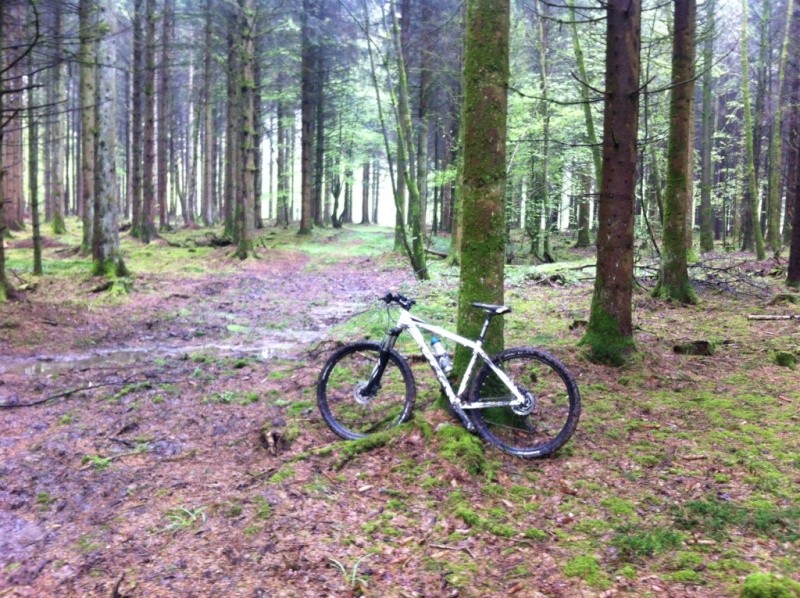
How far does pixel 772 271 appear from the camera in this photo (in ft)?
47.0

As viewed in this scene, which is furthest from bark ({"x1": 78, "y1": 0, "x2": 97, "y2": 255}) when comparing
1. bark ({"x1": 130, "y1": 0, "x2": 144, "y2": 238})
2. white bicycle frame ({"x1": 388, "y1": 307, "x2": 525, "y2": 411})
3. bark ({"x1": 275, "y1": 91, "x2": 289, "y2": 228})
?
Result: bark ({"x1": 275, "y1": 91, "x2": 289, "y2": 228})

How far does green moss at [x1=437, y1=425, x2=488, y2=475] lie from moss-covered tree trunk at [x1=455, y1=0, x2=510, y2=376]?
0.74 meters

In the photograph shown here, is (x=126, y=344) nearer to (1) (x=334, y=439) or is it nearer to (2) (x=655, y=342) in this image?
(1) (x=334, y=439)

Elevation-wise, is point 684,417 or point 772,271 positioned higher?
point 772,271

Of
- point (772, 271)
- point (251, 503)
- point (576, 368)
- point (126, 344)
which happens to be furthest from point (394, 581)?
point (772, 271)

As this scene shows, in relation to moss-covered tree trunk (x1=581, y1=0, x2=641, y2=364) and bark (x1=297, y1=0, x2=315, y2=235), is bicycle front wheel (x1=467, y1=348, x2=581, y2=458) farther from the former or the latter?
bark (x1=297, y1=0, x2=315, y2=235)

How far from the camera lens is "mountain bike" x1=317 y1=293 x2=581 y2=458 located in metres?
4.46

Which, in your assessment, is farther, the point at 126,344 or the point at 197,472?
the point at 126,344

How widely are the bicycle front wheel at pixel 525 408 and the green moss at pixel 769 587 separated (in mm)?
1742

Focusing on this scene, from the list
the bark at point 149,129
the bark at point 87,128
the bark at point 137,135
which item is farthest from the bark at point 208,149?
the bark at point 87,128

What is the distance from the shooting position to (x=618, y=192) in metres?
6.40

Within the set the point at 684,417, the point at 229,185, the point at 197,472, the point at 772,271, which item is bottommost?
the point at 197,472

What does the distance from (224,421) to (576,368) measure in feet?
12.4

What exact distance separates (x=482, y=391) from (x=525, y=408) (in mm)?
361
